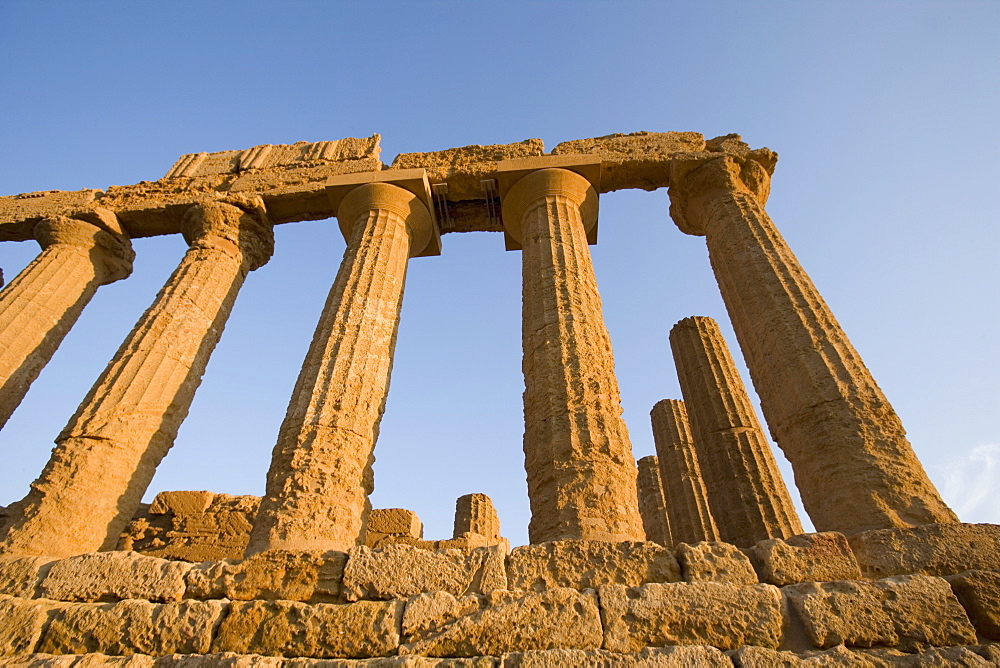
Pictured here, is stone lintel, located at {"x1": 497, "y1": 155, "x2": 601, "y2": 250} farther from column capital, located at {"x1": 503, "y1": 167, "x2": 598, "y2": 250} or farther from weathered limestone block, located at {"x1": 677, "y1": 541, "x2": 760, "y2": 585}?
weathered limestone block, located at {"x1": 677, "y1": 541, "x2": 760, "y2": 585}

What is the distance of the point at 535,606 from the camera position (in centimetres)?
437

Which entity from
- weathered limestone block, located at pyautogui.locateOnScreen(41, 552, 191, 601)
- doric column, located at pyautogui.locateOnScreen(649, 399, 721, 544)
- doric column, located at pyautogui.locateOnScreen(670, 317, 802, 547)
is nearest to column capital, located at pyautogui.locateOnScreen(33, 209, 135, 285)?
weathered limestone block, located at pyautogui.locateOnScreen(41, 552, 191, 601)

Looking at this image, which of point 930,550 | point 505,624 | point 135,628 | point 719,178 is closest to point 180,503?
point 135,628

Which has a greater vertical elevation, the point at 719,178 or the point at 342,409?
the point at 719,178

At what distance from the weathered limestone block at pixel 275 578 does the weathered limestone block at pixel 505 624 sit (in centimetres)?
91

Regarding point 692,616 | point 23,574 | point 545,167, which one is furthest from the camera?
point 545,167

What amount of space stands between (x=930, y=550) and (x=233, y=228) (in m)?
11.6

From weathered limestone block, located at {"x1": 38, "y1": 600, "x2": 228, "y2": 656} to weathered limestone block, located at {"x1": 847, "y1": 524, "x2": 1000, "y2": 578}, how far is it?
5.42m

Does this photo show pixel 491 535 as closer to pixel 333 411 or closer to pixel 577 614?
pixel 333 411

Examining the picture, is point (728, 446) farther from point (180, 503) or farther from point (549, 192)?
point (180, 503)

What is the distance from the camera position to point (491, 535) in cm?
1389

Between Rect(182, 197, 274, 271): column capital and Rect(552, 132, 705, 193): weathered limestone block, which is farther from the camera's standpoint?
Rect(182, 197, 274, 271): column capital

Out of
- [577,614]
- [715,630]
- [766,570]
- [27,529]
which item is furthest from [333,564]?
[27,529]

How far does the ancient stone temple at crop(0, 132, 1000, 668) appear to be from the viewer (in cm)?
425
